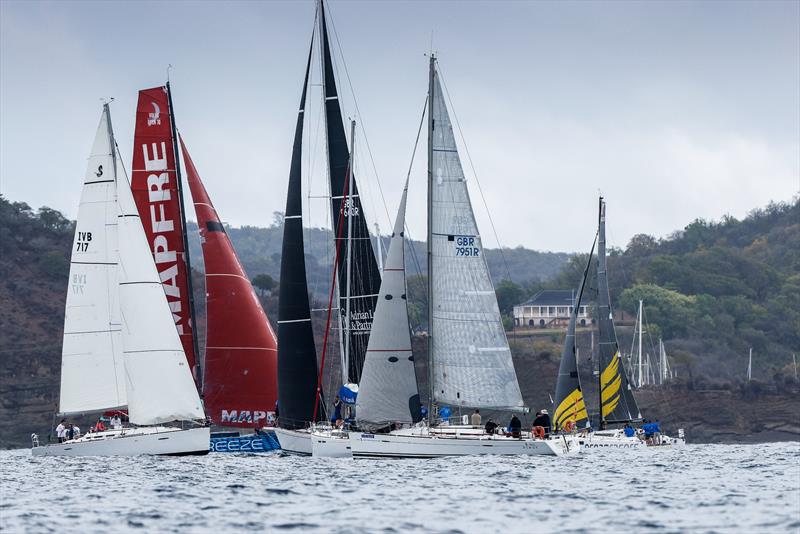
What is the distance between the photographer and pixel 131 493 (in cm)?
3111

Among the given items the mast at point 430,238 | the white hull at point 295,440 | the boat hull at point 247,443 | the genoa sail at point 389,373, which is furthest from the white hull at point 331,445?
the boat hull at point 247,443

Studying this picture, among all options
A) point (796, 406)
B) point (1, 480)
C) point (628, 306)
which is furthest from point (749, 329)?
point (1, 480)

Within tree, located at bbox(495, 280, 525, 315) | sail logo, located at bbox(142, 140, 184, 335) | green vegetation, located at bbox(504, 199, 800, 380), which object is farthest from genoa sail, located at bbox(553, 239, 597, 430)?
tree, located at bbox(495, 280, 525, 315)

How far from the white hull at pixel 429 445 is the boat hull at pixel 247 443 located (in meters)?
8.24

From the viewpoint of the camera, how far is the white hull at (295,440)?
153ft

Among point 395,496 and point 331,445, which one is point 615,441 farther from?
point 395,496

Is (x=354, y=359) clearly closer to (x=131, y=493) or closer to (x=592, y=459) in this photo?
(x=592, y=459)

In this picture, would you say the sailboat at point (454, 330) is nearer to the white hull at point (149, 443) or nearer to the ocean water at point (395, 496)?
the ocean water at point (395, 496)

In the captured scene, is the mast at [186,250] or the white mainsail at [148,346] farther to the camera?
the mast at [186,250]

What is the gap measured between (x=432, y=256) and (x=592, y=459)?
33.5 ft

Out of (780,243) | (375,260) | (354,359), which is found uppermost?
(780,243)

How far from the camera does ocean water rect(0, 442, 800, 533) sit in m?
25.5

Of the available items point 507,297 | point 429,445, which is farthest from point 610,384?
point 507,297

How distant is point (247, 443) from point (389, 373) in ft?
33.2
